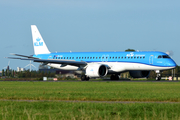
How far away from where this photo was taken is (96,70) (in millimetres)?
50781

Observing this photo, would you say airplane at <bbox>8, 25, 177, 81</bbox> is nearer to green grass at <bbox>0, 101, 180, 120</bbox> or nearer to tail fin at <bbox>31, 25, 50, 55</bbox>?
tail fin at <bbox>31, 25, 50, 55</bbox>

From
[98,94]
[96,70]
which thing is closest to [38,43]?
[96,70]

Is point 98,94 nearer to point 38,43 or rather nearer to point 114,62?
point 114,62

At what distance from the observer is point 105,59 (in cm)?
5403

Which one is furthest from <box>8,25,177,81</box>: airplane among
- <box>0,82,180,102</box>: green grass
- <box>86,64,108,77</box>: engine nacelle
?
<box>0,82,180,102</box>: green grass

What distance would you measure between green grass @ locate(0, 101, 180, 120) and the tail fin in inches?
1793

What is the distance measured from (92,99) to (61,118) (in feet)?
26.1

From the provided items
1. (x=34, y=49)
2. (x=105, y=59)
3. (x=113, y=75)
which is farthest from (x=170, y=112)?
(x=34, y=49)

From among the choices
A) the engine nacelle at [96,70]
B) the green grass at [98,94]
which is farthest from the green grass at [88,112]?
the engine nacelle at [96,70]

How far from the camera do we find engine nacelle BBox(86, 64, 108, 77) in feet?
167

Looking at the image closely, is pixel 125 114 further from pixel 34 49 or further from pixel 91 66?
pixel 34 49

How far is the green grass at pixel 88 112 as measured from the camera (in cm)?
1403

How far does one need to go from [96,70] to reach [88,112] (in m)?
35.6

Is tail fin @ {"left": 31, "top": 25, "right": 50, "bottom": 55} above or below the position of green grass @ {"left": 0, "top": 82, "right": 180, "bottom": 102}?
above
